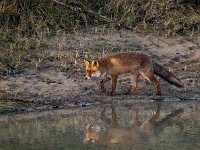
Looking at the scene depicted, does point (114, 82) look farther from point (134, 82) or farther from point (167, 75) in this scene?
point (167, 75)

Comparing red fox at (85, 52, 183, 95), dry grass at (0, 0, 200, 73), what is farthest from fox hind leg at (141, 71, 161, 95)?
dry grass at (0, 0, 200, 73)

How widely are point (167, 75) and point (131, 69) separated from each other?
57 cm

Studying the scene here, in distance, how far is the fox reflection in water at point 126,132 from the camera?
21.4 feet

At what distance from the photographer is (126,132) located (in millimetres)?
7074

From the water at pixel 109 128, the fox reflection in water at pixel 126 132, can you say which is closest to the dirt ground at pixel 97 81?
the water at pixel 109 128

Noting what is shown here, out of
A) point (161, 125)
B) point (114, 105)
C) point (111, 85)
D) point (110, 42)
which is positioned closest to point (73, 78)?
point (111, 85)

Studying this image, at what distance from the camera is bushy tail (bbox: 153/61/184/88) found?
9.79 meters

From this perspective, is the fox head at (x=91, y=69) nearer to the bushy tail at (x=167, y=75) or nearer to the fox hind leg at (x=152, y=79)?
the fox hind leg at (x=152, y=79)

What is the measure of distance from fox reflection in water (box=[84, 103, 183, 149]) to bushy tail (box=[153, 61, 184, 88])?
158 centimetres

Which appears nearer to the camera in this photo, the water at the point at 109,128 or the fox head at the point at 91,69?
the water at the point at 109,128

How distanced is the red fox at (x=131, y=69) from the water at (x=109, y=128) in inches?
29.9

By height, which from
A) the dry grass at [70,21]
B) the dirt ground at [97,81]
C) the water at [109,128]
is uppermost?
the dry grass at [70,21]

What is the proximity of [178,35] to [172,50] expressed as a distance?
2.47 feet

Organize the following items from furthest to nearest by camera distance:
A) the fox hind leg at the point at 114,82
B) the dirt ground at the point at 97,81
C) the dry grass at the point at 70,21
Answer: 1. the dry grass at the point at 70,21
2. the fox hind leg at the point at 114,82
3. the dirt ground at the point at 97,81
